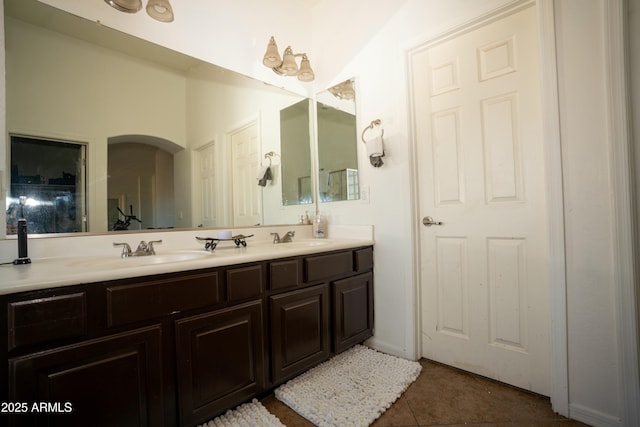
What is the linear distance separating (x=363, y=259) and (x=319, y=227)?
19.7 inches

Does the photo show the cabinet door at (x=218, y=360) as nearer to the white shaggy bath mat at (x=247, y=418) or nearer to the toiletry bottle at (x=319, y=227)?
the white shaggy bath mat at (x=247, y=418)

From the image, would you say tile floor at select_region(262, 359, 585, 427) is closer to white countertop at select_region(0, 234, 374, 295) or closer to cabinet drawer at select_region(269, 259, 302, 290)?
cabinet drawer at select_region(269, 259, 302, 290)

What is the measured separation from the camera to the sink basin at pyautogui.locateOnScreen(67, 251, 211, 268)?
3.84 feet

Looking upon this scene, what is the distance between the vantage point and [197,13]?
180 cm

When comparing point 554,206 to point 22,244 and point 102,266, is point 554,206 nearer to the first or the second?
point 102,266

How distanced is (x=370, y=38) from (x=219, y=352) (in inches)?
88.9

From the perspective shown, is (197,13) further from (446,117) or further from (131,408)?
(131,408)

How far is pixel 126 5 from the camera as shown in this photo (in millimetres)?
1416

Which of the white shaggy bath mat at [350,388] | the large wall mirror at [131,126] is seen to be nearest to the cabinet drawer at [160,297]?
the large wall mirror at [131,126]

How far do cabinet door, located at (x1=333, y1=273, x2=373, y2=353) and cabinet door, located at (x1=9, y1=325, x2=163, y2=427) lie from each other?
101 centimetres

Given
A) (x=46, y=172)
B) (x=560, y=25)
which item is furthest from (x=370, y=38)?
(x=46, y=172)

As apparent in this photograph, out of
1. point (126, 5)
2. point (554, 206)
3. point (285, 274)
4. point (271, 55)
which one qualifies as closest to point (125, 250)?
point (285, 274)

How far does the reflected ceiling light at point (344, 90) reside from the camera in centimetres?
222

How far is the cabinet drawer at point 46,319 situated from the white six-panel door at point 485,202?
1.80 m
